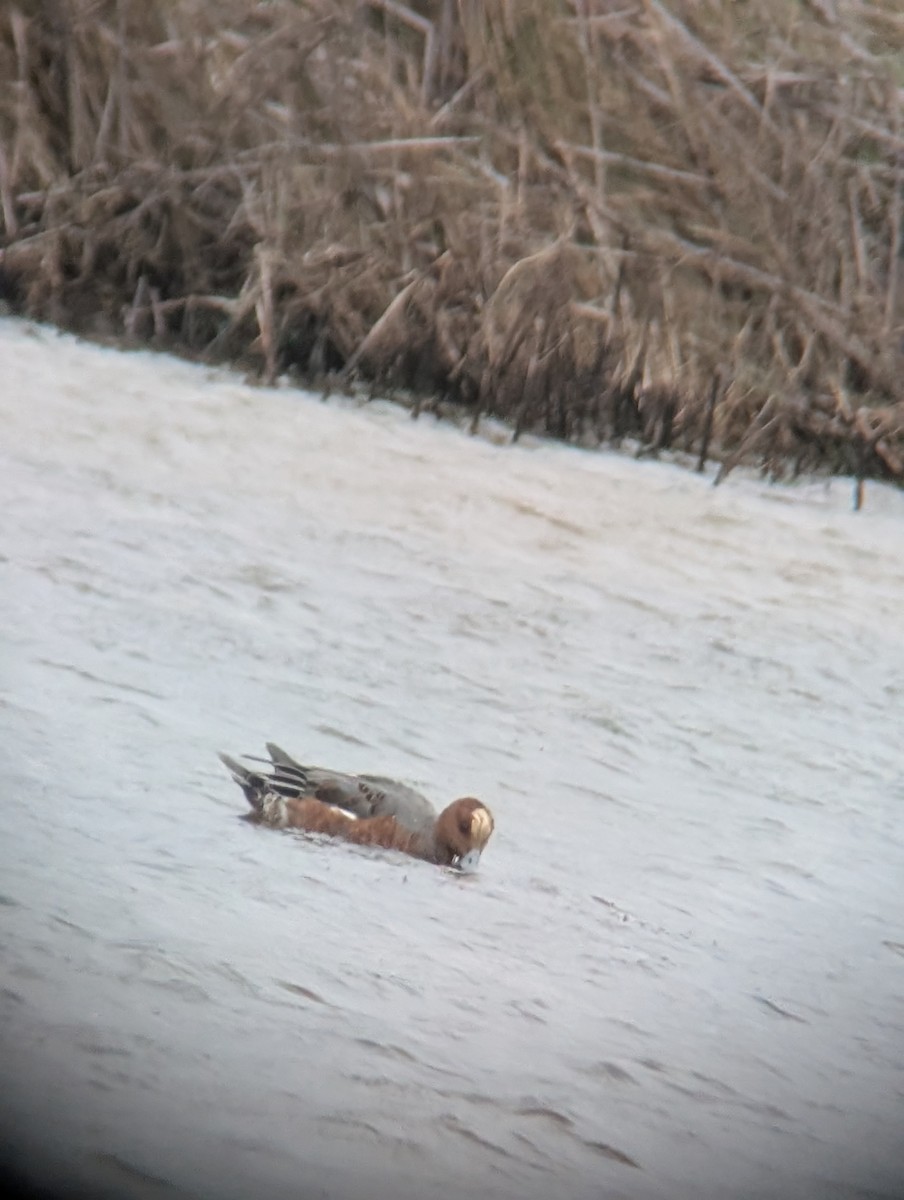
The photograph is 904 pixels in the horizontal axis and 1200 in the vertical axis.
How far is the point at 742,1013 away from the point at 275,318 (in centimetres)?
80

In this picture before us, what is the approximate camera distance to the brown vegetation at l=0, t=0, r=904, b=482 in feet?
5.49

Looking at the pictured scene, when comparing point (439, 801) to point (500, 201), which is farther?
point (500, 201)

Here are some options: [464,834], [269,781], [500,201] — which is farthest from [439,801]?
[500,201]

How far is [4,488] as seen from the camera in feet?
5.36

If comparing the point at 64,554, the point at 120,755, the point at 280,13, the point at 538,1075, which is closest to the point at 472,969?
the point at 538,1075

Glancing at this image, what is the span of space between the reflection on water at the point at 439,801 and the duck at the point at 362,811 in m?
0.02

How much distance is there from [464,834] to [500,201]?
0.63 metres

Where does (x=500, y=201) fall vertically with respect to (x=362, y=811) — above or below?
above

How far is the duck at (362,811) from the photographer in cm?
158

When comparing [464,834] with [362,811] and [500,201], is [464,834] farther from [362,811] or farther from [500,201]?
[500,201]

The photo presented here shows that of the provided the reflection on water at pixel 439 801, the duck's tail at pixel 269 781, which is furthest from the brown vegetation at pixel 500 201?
the duck's tail at pixel 269 781

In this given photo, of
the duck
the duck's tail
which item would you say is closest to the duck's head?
the duck

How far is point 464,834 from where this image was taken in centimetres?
157

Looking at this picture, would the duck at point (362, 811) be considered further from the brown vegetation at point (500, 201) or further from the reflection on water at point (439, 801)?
the brown vegetation at point (500, 201)
